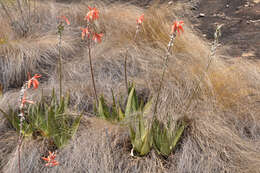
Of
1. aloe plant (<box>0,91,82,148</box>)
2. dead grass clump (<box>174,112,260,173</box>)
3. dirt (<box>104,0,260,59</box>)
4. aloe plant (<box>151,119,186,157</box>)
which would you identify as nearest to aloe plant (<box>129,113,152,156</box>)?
aloe plant (<box>151,119,186,157</box>)

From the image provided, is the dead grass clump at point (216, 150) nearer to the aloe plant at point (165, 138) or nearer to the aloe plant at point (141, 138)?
the aloe plant at point (165, 138)

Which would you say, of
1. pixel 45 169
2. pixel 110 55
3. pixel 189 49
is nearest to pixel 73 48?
pixel 110 55

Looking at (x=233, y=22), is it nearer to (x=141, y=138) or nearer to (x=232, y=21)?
(x=232, y=21)

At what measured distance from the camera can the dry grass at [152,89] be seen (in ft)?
6.89

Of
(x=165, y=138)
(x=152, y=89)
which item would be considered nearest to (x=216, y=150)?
(x=165, y=138)

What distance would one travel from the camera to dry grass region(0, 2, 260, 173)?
2.10 metres

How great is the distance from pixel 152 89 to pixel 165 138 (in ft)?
2.31

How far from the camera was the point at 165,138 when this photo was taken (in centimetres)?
207

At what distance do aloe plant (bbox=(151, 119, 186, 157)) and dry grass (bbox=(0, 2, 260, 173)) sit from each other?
76 mm

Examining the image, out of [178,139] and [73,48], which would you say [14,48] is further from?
[178,139]

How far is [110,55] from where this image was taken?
324 centimetres

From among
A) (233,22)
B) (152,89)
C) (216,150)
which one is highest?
(233,22)

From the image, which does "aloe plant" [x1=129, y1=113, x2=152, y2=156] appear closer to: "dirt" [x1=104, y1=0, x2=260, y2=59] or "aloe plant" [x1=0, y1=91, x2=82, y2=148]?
"aloe plant" [x1=0, y1=91, x2=82, y2=148]

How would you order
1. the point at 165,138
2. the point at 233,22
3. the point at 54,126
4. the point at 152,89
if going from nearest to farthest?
the point at 165,138 → the point at 54,126 → the point at 152,89 → the point at 233,22
